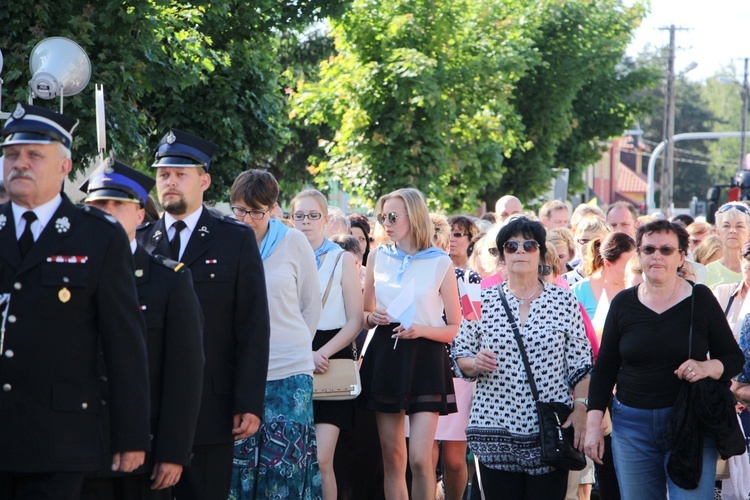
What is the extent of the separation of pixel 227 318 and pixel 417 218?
2442 millimetres

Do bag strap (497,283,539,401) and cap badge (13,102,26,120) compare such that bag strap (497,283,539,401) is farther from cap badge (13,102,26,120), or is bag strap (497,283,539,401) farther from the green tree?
the green tree

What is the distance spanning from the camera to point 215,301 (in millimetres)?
5691

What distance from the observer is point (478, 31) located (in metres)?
28.7

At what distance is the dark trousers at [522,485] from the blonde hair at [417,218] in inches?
67.3

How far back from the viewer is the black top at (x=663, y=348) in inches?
250

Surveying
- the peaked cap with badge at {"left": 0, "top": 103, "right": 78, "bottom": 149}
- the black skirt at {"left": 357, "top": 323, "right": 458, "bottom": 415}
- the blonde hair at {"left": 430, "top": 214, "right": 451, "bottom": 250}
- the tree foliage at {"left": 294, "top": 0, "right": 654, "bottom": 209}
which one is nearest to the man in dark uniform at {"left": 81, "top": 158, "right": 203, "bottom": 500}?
the peaked cap with badge at {"left": 0, "top": 103, "right": 78, "bottom": 149}

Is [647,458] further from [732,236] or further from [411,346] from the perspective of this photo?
[732,236]

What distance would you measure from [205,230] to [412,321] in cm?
223

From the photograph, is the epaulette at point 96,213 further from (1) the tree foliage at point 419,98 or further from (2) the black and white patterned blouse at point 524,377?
(1) the tree foliage at point 419,98

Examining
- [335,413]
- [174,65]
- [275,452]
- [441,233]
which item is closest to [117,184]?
[275,452]

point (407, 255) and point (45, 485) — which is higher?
point (407, 255)

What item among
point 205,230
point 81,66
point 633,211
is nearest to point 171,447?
point 205,230

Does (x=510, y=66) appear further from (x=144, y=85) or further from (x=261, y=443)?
(x=261, y=443)

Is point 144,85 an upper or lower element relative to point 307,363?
upper
